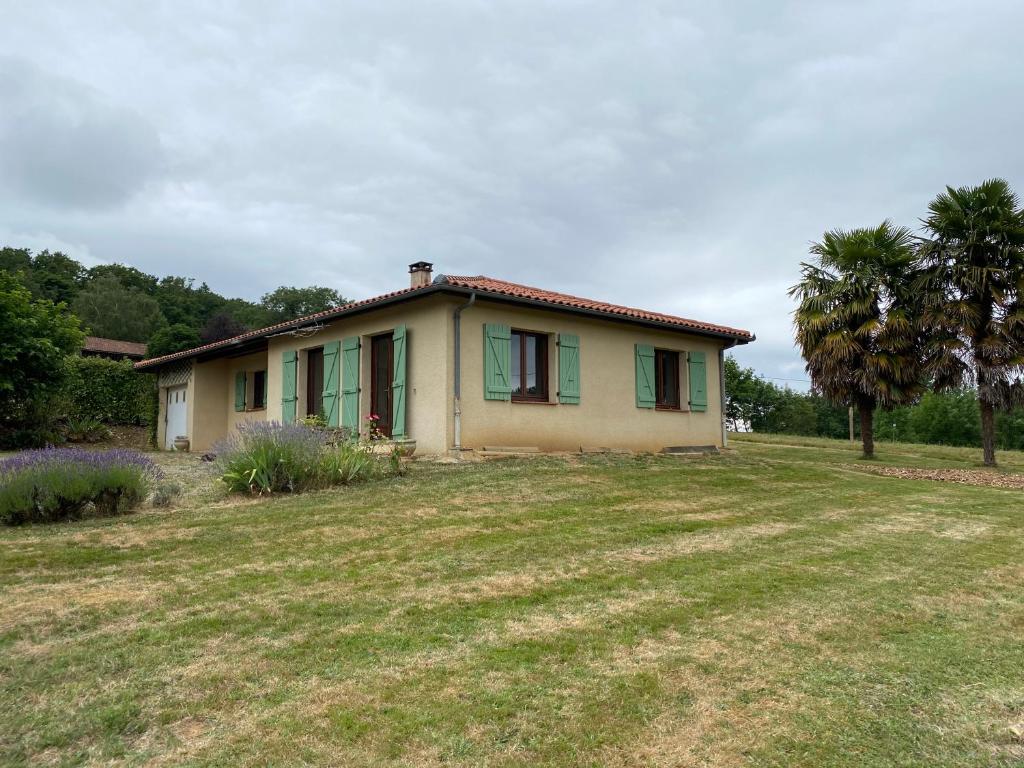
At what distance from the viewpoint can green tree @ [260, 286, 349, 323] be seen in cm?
5766

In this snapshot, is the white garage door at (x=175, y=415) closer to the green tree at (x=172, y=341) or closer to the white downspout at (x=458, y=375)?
the white downspout at (x=458, y=375)

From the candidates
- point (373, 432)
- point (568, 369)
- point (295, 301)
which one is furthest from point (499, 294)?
point (295, 301)

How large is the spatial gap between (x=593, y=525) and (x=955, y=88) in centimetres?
950

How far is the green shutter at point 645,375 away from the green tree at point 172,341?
2671 centimetres

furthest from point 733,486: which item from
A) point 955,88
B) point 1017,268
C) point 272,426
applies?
point 1017,268

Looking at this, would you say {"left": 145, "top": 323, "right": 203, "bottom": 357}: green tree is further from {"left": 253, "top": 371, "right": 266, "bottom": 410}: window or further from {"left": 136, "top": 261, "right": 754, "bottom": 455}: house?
{"left": 136, "top": 261, "right": 754, "bottom": 455}: house

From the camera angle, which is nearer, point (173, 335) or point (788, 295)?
point (788, 295)

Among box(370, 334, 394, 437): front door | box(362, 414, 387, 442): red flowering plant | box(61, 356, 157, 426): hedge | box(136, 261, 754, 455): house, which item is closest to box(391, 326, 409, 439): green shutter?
box(136, 261, 754, 455): house

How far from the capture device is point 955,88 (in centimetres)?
1100

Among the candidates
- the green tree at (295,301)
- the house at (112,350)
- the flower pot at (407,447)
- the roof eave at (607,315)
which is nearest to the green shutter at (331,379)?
the flower pot at (407,447)

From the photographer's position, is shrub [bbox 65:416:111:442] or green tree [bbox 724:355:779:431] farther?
green tree [bbox 724:355:779:431]

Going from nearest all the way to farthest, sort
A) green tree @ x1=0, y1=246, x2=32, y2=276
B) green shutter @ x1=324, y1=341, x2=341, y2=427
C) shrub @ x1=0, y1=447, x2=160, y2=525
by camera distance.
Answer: shrub @ x1=0, y1=447, x2=160, y2=525 < green shutter @ x1=324, y1=341, x2=341, y2=427 < green tree @ x1=0, y1=246, x2=32, y2=276

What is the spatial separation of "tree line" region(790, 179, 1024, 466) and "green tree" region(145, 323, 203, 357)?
92.9ft

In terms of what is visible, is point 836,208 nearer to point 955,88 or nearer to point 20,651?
point 955,88
